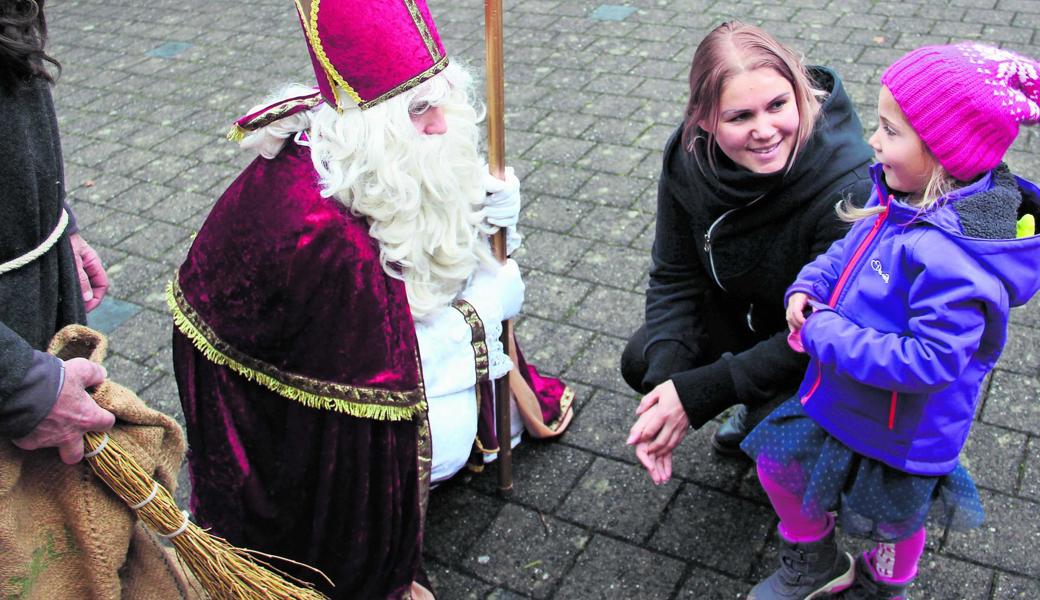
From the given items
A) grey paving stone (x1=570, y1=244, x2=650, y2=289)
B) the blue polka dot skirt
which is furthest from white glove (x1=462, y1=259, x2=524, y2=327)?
grey paving stone (x1=570, y1=244, x2=650, y2=289)

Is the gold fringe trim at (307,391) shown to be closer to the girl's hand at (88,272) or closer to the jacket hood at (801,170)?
the girl's hand at (88,272)

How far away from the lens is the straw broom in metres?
1.98

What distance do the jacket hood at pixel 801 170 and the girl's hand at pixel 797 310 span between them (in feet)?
1.21

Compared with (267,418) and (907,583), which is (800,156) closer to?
(907,583)

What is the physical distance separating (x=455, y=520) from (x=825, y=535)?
3.50ft

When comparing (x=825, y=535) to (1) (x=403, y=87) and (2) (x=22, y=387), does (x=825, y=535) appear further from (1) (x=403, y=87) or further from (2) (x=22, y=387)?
(2) (x=22, y=387)

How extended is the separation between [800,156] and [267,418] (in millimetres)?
1478

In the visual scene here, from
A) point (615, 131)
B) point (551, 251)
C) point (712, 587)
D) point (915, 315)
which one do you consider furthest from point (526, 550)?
point (615, 131)

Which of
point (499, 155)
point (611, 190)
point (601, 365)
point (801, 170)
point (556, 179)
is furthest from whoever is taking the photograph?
point (556, 179)

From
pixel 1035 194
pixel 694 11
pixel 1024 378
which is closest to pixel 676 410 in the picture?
pixel 1035 194

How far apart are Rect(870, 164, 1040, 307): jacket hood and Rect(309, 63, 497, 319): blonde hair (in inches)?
41.5

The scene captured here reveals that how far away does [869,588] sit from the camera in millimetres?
2455

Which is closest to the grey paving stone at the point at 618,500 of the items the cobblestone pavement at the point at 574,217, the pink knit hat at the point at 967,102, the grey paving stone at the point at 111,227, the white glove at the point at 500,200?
the cobblestone pavement at the point at 574,217

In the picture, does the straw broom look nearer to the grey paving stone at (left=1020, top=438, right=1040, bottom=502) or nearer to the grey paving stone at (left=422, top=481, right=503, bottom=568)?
the grey paving stone at (left=422, top=481, right=503, bottom=568)
